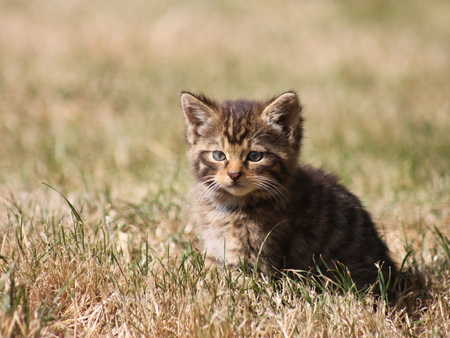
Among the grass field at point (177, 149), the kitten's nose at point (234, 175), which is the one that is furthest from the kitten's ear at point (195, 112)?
the grass field at point (177, 149)

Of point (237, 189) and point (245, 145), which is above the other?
point (245, 145)

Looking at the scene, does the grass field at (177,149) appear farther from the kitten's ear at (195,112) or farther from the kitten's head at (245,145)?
the kitten's ear at (195,112)

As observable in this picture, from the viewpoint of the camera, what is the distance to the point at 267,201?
324 cm

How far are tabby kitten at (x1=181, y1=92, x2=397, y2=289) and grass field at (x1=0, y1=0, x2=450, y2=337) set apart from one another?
0.24 m

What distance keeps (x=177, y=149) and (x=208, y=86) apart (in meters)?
2.46

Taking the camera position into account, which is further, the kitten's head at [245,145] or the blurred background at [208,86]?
the blurred background at [208,86]

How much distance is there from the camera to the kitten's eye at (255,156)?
10.5 ft

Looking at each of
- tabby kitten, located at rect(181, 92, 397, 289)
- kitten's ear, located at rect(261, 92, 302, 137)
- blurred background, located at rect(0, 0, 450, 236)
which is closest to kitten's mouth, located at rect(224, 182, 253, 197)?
tabby kitten, located at rect(181, 92, 397, 289)

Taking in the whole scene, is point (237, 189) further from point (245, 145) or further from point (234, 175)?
point (245, 145)

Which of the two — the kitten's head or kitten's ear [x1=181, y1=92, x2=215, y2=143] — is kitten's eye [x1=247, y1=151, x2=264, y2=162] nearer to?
the kitten's head

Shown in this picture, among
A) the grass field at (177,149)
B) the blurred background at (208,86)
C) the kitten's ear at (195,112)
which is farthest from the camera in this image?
the blurred background at (208,86)

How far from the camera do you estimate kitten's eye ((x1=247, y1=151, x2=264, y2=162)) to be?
319 cm

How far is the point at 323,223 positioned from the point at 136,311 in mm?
1313

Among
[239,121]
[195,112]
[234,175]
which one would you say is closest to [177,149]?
[195,112]
